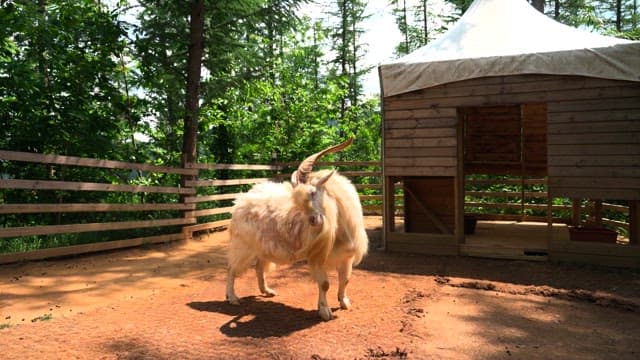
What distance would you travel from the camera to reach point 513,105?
25.4ft

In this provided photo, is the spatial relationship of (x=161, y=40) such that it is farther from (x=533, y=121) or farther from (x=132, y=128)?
(x=533, y=121)

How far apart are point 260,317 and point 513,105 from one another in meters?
6.22

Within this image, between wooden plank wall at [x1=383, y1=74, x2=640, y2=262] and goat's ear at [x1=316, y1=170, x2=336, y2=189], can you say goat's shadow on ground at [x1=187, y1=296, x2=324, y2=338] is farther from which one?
wooden plank wall at [x1=383, y1=74, x2=640, y2=262]

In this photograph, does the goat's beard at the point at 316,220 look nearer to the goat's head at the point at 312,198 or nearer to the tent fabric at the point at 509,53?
the goat's head at the point at 312,198

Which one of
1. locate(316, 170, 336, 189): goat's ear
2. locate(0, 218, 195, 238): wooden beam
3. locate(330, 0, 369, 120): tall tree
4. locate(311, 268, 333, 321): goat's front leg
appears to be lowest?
locate(311, 268, 333, 321): goat's front leg

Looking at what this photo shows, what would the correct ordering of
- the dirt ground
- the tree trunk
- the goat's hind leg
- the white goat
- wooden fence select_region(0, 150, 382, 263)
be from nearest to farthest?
1. the dirt ground
2. the white goat
3. the goat's hind leg
4. wooden fence select_region(0, 150, 382, 263)
5. the tree trunk

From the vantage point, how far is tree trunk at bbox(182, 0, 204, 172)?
29.2 ft

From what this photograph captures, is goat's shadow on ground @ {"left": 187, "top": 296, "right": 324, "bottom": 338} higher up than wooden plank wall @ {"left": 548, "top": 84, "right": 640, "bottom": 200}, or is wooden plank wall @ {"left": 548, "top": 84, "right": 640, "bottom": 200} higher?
wooden plank wall @ {"left": 548, "top": 84, "right": 640, "bottom": 200}

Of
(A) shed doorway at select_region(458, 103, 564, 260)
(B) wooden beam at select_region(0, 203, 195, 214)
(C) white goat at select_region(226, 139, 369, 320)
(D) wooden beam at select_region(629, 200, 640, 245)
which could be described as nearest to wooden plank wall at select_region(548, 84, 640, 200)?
(D) wooden beam at select_region(629, 200, 640, 245)

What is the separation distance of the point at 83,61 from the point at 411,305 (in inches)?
284

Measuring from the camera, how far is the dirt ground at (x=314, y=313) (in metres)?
3.31

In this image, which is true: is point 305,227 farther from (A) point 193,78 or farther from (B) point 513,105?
(A) point 193,78

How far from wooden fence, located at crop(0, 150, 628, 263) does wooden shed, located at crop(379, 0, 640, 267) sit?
1716mm

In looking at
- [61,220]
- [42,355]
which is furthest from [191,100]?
[42,355]
